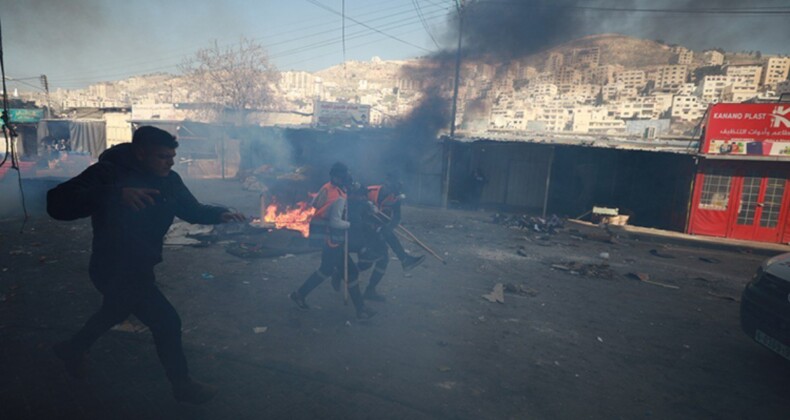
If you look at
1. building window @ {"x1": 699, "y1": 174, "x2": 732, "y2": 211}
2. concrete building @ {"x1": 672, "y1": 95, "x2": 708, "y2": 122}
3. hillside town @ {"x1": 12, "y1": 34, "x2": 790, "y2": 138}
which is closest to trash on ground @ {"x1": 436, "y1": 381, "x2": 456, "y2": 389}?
building window @ {"x1": 699, "y1": 174, "x2": 732, "y2": 211}

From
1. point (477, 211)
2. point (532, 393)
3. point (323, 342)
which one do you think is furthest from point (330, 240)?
point (477, 211)

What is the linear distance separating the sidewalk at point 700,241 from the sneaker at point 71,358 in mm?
13419

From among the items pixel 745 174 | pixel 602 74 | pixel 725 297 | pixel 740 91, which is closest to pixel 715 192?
pixel 745 174

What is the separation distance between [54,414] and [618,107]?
295 feet

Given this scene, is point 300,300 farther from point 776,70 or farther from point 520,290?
point 776,70

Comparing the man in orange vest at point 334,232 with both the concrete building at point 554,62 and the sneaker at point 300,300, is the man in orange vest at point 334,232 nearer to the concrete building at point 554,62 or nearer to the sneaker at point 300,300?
the sneaker at point 300,300

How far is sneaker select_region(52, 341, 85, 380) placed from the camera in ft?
9.94

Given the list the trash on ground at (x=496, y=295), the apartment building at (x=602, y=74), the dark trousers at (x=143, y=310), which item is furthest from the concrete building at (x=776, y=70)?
the dark trousers at (x=143, y=310)

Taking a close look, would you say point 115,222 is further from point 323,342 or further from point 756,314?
point 756,314

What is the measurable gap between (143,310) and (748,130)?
15.7 metres

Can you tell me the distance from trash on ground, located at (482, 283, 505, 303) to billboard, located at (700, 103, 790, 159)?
34.1 ft

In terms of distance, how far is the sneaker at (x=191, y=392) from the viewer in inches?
114

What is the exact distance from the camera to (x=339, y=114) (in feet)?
80.3

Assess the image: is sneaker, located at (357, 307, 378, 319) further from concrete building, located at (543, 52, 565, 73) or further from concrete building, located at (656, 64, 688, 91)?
concrete building, located at (656, 64, 688, 91)
